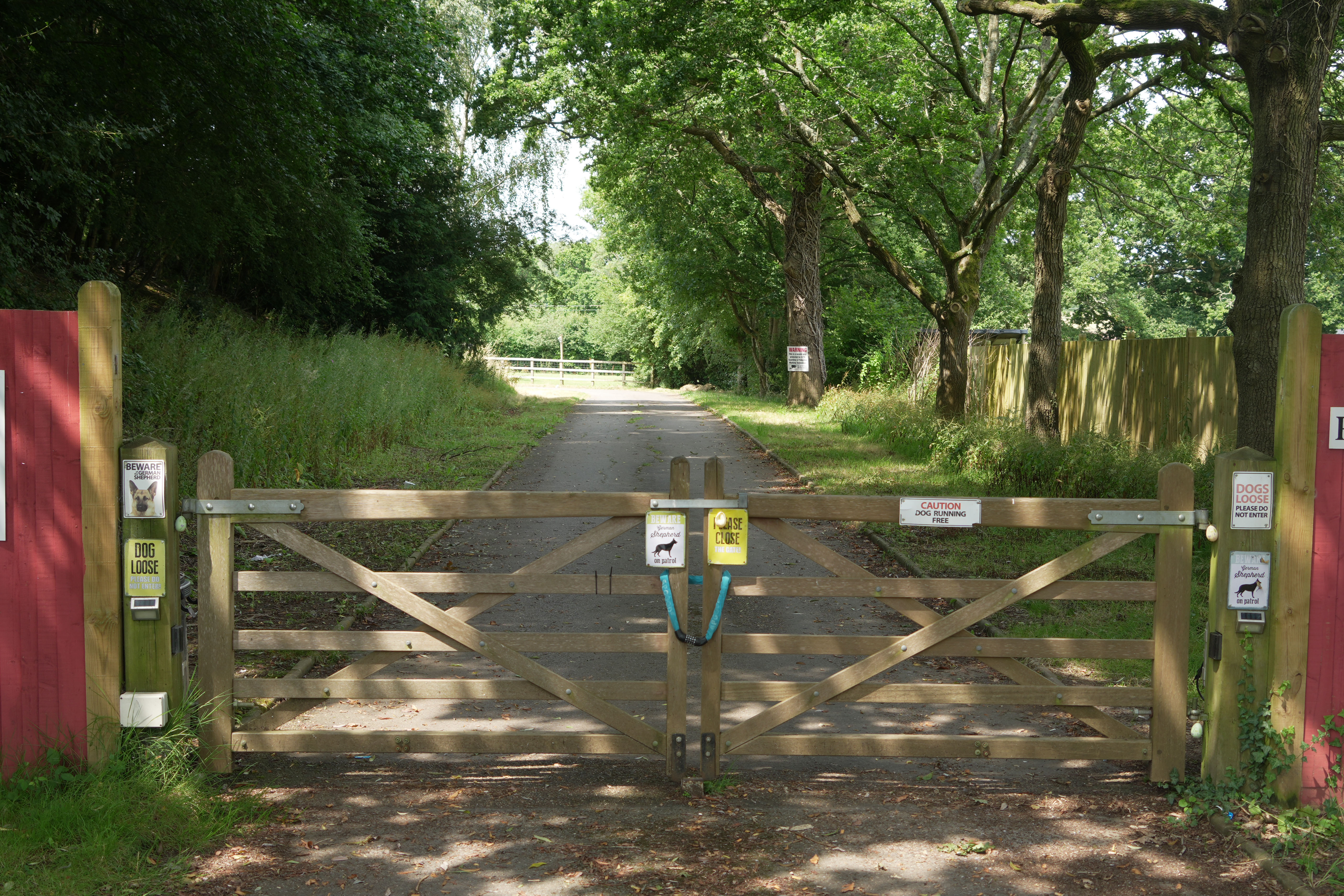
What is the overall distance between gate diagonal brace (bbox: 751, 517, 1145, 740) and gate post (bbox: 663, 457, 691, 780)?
479 millimetres

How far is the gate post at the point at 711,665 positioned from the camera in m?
5.16

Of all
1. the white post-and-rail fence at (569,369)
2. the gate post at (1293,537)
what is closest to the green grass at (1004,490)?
the gate post at (1293,537)

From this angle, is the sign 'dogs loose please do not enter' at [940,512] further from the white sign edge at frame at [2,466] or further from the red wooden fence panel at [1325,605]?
the white sign edge at frame at [2,466]

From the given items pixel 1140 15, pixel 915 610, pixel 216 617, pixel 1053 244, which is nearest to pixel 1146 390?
pixel 1053 244

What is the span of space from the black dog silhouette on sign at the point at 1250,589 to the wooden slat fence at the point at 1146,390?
7735mm

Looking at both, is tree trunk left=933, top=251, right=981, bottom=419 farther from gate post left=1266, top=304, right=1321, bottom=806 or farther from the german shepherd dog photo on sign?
the german shepherd dog photo on sign

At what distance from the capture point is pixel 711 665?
17.0 ft

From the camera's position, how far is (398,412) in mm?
19734

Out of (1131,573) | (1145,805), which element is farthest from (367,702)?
(1131,573)

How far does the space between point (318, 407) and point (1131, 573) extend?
36.9 ft

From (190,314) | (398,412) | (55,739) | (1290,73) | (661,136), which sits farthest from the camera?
(661,136)

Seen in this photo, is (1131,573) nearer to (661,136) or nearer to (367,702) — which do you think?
(367,702)

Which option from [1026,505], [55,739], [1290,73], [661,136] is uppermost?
[661,136]

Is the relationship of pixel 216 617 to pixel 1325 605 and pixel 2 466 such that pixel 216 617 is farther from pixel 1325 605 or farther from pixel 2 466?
pixel 1325 605
